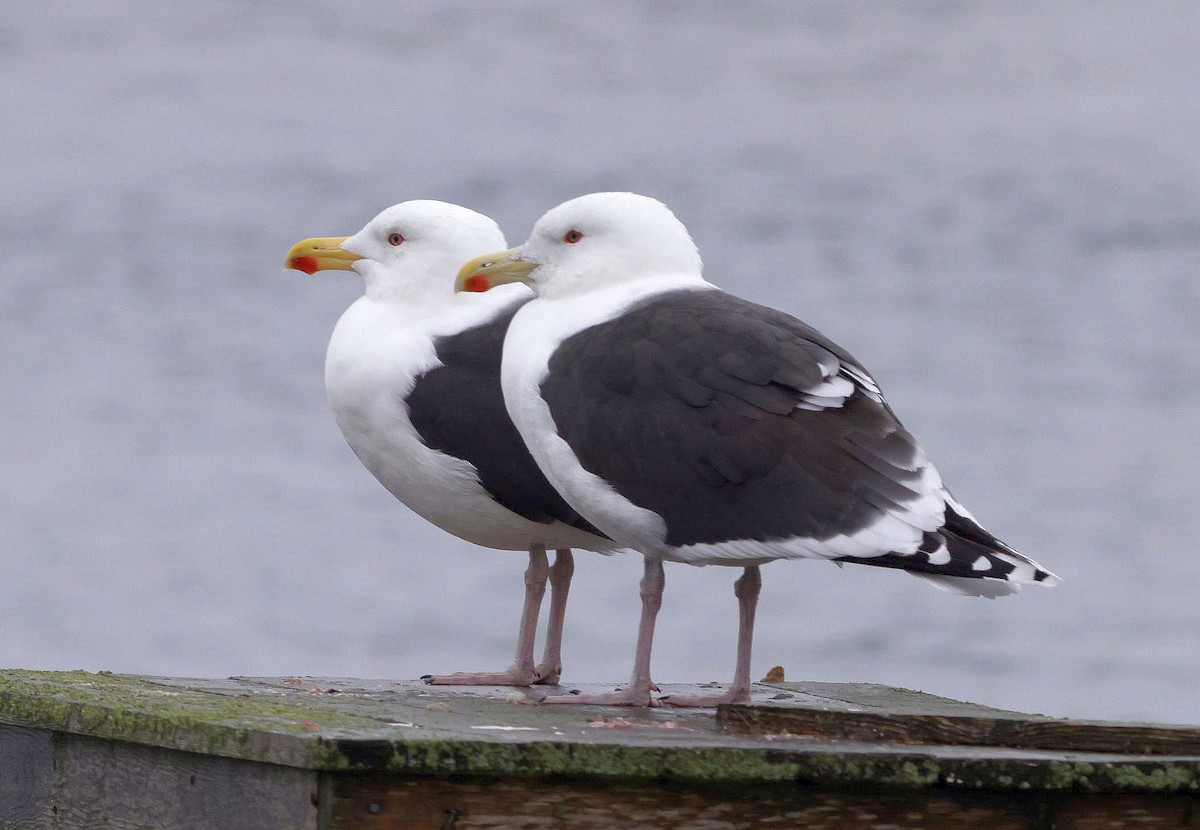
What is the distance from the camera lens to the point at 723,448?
16.6 ft

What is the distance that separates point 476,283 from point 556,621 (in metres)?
1.12

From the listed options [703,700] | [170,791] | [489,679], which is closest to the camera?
[170,791]

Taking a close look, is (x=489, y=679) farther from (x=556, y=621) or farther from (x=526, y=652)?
(x=556, y=621)

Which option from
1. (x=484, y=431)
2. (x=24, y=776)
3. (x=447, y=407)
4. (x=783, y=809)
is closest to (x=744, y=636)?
(x=484, y=431)

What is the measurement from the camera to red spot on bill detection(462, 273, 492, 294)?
237 inches

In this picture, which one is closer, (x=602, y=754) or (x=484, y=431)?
(x=602, y=754)

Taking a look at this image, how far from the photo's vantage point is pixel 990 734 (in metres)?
4.28

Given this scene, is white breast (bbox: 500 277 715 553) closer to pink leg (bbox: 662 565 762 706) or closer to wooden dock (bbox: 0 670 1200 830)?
pink leg (bbox: 662 565 762 706)

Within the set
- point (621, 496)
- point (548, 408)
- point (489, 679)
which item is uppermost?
point (548, 408)

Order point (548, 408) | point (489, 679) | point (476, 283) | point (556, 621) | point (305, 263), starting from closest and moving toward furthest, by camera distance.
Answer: point (548, 408)
point (476, 283)
point (489, 679)
point (556, 621)
point (305, 263)

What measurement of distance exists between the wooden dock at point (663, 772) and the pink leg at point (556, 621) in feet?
5.67

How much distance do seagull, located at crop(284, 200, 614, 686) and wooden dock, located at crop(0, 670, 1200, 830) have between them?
5.31ft

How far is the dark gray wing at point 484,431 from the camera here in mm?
6020

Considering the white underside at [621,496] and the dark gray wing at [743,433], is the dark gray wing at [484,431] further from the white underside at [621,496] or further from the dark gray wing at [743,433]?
the dark gray wing at [743,433]
